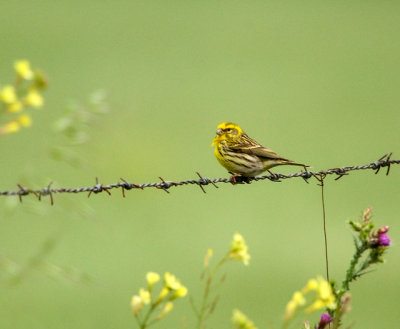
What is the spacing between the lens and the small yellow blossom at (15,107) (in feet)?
7.32

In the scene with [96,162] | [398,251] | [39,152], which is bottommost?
[39,152]

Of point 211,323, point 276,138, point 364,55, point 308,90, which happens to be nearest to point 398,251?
point 276,138

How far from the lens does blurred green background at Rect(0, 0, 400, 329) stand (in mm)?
7051

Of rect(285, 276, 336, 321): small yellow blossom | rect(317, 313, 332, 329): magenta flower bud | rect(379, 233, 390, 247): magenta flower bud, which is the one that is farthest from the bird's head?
rect(285, 276, 336, 321): small yellow blossom

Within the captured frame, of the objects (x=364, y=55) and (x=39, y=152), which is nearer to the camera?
(x=39, y=152)

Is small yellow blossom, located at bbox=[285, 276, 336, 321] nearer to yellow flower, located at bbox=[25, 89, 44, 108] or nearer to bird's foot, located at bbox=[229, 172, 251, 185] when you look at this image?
yellow flower, located at bbox=[25, 89, 44, 108]

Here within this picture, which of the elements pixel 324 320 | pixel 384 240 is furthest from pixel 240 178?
pixel 324 320

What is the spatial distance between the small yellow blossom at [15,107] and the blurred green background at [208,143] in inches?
8.8

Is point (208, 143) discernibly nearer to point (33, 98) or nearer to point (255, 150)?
point (255, 150)

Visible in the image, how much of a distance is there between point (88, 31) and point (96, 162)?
14975 millimetres

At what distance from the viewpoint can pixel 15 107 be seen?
88.2 inches

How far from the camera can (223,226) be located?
29.7 ft

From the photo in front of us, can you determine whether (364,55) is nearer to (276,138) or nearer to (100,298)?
(276,138)

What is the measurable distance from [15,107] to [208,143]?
910 centimetres
